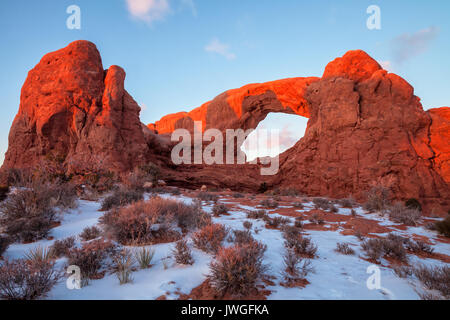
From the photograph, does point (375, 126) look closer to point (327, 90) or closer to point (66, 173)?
point (327, 90)

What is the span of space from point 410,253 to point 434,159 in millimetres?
17488

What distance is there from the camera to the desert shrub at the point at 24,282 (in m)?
1.92

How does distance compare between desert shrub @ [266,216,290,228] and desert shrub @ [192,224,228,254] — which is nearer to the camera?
desert shrub @ [192,224,228,254]

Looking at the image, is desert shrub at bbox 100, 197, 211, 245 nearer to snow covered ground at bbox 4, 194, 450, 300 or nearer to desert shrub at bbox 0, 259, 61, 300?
snow covered ground at bbox 4, 194, 450, 300

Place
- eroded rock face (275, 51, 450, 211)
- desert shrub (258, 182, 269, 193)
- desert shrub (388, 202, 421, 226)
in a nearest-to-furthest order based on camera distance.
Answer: desert shrub (388, 202, 421, 226) → eroded rock face (275, 51, 450, 211) → desert shrub (258, 182, 269, 193)

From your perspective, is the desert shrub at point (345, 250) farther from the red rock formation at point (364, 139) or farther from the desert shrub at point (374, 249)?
the red rock formation at point (364, 139)

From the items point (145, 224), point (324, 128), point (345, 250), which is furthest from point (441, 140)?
point (145, 224)

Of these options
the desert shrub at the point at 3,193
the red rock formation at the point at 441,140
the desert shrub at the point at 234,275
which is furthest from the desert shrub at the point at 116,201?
the red rock formation at the point at 441,140

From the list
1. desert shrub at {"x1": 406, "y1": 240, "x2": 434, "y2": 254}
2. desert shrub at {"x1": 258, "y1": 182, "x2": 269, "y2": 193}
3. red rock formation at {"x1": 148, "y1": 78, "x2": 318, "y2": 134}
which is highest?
red rock formation at {"x1": 148, "y1": 78, "x2": 318, "y2": 134}

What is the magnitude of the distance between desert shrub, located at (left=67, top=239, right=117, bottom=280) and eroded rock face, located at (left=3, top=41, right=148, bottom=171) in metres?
15.0

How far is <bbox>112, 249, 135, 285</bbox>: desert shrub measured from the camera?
2318 mm

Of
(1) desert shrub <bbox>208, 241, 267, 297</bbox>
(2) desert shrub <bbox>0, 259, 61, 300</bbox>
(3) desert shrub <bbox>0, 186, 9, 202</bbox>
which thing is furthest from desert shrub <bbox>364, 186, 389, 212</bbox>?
(3) desert shrub <bbox>0, 186, 9, 202</bbox>

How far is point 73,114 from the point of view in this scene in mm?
17688
